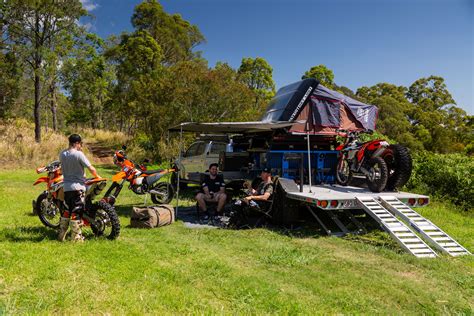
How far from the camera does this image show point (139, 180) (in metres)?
8.37

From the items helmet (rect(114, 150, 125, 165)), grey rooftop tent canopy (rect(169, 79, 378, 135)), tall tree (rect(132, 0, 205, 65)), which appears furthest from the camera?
tall tree (rect(132, 0, 205, 65))

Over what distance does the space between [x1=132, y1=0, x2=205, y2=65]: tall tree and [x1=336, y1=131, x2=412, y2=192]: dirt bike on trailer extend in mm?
23402

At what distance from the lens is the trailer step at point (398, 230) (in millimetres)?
5293

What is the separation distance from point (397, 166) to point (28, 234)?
6.44 m

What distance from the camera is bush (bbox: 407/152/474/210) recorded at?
10016 millimetres

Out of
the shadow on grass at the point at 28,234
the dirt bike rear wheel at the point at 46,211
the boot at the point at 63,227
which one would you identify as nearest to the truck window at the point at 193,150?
the dirt bike rear wheel at the point at 46,211

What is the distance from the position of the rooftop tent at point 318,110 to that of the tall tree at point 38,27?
1594cm

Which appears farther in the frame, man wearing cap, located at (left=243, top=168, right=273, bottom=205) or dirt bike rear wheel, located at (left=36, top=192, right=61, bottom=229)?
man wearing cap, located at (left=243, top=168, right=273, bottom=205)

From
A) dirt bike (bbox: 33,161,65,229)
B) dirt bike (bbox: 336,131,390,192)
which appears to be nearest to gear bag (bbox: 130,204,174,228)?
dirt bike (bbox: 33,161,65,229)

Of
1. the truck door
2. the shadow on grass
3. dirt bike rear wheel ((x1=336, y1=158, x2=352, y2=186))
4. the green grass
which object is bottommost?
the green grass

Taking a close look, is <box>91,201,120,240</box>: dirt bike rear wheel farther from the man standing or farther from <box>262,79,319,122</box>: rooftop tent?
<box>262,79,319,122</box>: rooftop tent

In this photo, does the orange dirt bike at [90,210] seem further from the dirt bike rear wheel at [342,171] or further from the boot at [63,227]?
the dirt bike rear wheel at [342,171]

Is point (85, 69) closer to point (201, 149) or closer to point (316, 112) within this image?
point (201, 149)

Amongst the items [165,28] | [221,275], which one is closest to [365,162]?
[221,275]
